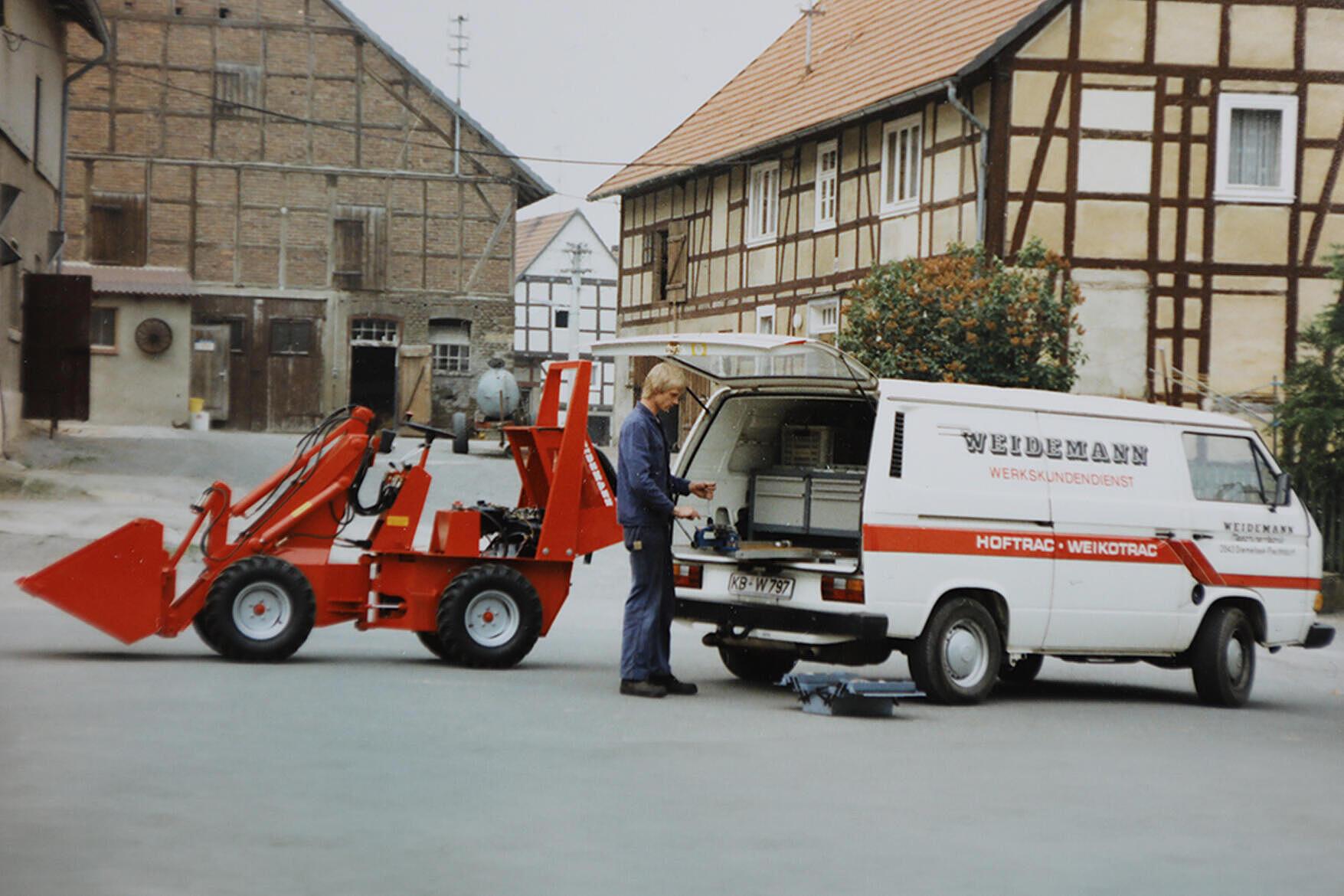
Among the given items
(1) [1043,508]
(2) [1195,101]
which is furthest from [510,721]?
(2) [1195,101]

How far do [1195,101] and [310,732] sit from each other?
22.5 m

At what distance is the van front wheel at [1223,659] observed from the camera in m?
12.7

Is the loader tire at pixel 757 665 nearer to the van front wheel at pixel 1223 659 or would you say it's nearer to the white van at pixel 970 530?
the white van at pixel 970 530

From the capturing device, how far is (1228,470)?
518 inches

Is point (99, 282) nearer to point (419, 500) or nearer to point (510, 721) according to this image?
point (419, 500)

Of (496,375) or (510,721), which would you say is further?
(496,375)

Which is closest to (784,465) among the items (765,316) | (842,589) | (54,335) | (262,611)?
(842,589)

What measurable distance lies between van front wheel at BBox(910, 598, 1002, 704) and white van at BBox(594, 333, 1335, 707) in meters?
0.01

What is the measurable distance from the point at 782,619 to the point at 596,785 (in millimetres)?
3605

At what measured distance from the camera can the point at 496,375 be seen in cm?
4481

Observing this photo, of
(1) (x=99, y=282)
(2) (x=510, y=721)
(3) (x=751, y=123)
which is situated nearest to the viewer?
(2) (x=510, y=721)

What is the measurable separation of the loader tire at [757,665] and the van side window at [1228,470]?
115 inches

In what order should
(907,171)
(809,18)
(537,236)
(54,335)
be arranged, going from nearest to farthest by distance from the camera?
(54,335)
(907,171)
(809,18)
(537,236)

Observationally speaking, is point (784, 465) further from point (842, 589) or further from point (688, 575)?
point (842, 589)
